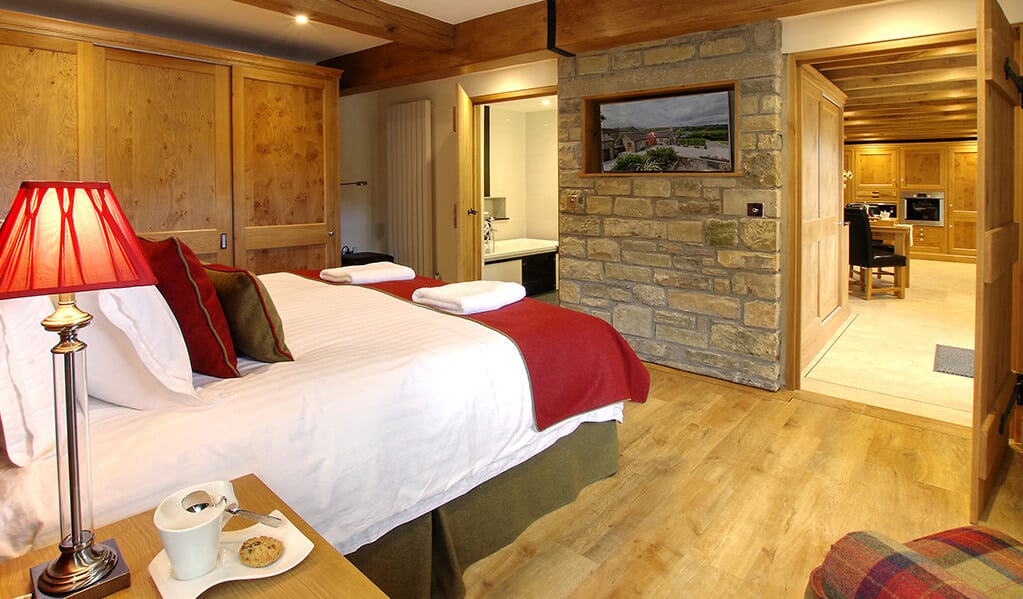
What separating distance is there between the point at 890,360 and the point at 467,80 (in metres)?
4.10

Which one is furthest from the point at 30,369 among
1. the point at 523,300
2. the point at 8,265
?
the point at 523,300

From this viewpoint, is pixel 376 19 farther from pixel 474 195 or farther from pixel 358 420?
pixel 358 420

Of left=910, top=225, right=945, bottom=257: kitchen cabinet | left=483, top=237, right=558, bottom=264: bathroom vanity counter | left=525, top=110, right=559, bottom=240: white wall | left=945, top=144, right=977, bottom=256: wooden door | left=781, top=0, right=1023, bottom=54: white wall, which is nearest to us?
left=781, top=0, right=1023, bottom=54: white wall

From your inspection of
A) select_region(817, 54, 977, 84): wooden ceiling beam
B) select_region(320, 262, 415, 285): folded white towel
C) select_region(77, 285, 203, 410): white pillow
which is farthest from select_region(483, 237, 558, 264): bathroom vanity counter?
select_region(77, 285, 203, 410): white pillow

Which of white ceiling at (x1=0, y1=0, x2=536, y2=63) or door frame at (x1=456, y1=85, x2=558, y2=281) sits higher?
white ceiling at (x1=0, y1=0, x2=536, y2=63)

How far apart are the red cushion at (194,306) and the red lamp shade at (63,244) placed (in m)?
0.74

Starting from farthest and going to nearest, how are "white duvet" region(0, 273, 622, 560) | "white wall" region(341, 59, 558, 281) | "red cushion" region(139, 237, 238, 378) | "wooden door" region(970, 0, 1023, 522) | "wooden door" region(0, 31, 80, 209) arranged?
"white wall" region(341, 59, 558, 281)
"wooden door" region(0, 31, 80, 209)
"wooden door" region(970, 0, 1023, 522)
"red cushion" region(139, 237, 238, 378)
"white duvet" region(0, 273, 622, 560)

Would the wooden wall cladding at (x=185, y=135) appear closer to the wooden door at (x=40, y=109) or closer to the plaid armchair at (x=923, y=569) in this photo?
the wooden door at (x=40, y=109)

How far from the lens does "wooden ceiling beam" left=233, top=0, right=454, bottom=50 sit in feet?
11.9

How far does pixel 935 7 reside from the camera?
326cm

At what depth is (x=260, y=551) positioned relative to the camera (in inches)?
41.3

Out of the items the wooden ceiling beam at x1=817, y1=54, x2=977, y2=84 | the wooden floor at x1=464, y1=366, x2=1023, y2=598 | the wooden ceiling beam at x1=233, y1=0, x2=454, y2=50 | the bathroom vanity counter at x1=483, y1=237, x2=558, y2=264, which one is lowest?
the wooden floor at x1=464, y1=366, x2=1023, y2=598

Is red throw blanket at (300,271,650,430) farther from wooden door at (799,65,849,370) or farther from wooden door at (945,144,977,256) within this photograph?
wooden door at (945,144,977,256)

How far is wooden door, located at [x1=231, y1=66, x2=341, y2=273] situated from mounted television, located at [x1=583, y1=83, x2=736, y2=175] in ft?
7.13
